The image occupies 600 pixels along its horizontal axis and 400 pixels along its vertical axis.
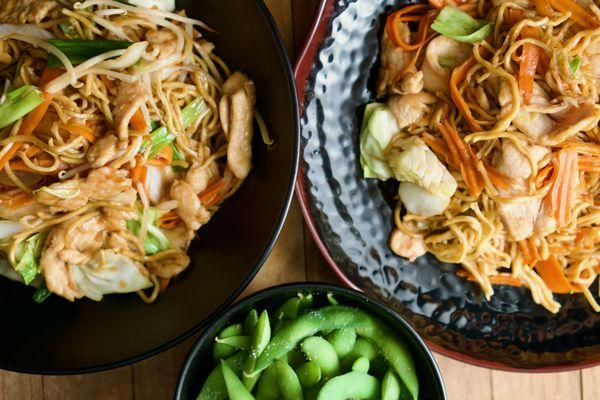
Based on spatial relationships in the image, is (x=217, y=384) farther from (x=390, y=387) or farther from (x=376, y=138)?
(x=376, y=138)

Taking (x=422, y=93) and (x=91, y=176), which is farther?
(x=422, y=93)

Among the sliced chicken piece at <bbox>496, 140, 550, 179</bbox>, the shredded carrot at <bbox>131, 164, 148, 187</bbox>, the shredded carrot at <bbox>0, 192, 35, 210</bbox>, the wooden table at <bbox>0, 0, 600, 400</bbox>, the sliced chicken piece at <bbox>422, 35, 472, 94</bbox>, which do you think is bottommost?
the wooden table at <bbox>0, 0, 600, 400</bbox>

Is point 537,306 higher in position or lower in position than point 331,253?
lower

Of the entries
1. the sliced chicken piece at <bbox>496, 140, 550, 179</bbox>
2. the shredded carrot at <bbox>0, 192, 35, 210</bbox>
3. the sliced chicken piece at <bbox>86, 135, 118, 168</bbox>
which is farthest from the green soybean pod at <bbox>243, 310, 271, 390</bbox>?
the sliced chicken piece at <bbox>496, 140, 550, 179</bbox>

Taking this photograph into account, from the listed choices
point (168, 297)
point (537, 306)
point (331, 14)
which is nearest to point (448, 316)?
point (537, 306)

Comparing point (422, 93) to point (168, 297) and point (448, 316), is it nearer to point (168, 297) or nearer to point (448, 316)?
point (448, 316)

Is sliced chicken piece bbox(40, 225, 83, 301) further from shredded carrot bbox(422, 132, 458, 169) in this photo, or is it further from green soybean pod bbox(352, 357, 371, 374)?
shredded carrot bbox(422, 132, 458, 169)
